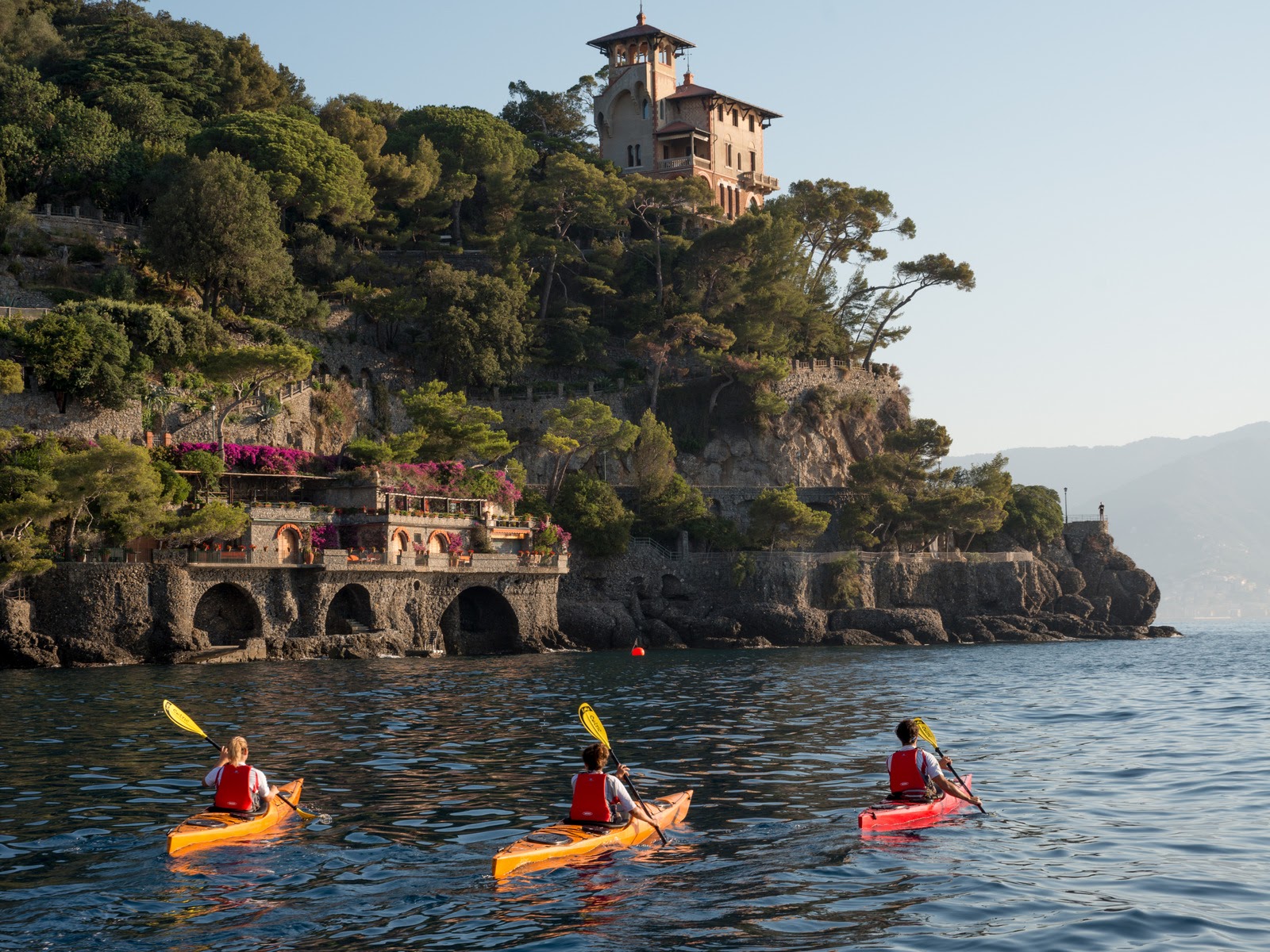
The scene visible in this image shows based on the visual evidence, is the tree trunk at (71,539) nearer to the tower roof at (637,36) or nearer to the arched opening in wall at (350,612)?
the arched opening in wall at (350,612)

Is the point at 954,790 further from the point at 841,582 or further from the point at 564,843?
the point at 841,582

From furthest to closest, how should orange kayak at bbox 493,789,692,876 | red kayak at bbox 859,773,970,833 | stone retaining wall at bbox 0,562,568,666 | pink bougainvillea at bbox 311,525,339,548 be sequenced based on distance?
pink bougainvillea at bbox 311,525,339,548, stone retaining wall at bbox 0,562,568,666, red kayak at bbox 859,773,970,833, orange kayak at bbox 493,789,692,876

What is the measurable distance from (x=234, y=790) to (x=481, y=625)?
5173 cm

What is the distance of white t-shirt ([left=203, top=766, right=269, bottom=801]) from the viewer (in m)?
21.5

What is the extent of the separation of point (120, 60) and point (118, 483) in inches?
1781

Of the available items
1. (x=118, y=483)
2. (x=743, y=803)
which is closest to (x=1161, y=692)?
(x=743, y=803)

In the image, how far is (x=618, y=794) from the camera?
20.7 metres

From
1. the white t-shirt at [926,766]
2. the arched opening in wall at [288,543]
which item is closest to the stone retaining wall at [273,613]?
the arched opening in wall at [288,543]

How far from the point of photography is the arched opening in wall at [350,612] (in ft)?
210

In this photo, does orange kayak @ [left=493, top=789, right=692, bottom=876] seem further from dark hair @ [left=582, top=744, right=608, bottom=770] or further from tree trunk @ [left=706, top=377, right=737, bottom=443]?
tree trunk @ [left=706, top=377, right=737, bottom=443]

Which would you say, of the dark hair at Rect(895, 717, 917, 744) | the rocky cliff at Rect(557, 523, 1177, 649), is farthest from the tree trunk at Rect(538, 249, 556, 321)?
the dark hair at Rect(895, 717, 917, 744)

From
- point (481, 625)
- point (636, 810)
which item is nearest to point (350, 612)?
point (481, 625)

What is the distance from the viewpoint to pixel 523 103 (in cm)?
11212

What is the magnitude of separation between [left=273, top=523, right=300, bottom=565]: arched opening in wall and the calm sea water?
16.3 m
